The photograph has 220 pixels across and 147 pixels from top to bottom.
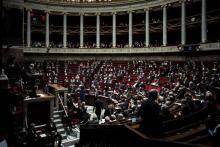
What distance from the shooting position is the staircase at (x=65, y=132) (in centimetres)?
1475

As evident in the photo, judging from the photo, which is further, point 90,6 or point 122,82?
point 90,6

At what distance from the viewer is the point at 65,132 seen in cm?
1603

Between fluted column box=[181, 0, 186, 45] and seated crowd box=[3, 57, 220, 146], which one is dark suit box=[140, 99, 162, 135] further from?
fluted column box=[181, 0, 186, 45]

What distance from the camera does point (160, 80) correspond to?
23.1 metres

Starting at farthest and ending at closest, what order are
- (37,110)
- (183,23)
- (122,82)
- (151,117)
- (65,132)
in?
(183,23)
(122,82)
(65,132)
(37,110)
(151,117)

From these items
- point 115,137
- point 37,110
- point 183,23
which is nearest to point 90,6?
point 183,23

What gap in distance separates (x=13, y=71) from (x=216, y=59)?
19345 mm

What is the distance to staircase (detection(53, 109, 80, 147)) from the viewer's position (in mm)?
14750

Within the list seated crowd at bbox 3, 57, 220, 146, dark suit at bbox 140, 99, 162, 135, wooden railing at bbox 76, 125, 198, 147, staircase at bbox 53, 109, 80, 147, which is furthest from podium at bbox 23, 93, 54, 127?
dark suit at bbox 140, 99, 162, 135

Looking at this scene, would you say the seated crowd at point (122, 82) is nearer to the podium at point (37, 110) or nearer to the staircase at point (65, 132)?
the staircase at point (65, 132)

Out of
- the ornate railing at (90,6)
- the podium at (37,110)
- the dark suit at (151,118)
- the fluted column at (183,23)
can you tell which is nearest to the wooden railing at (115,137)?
the dark suit at (151,118)

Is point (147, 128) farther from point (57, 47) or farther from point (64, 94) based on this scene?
point (57, 47)

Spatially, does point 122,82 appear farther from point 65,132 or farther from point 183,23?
point 183,23

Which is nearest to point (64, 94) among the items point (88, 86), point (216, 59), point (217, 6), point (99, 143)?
point (88, 86)
